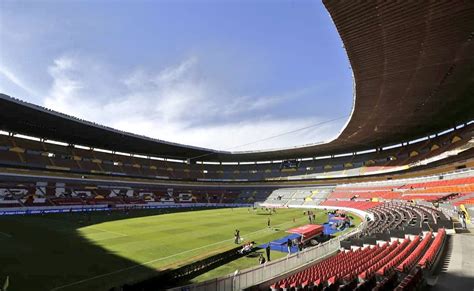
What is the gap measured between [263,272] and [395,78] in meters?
19.8

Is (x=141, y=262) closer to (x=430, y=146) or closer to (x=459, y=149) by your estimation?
(x=459, y=149)

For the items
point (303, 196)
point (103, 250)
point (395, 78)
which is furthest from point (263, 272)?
point (303, 196)

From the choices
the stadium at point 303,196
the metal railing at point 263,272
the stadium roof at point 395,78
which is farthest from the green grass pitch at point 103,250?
the stadium roof at point 395,78

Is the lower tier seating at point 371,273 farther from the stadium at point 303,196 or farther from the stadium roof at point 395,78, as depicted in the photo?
the stadium roof at point 395,78

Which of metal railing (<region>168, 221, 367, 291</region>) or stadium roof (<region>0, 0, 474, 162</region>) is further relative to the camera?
stadium roof (<region>0, 0, 474, 162</region>)

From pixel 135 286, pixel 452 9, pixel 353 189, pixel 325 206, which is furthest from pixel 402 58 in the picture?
pixel 353 189

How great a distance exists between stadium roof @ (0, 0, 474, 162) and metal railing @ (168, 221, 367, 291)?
508 inches

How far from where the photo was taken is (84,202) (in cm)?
4778

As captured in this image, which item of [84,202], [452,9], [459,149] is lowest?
[84,202]

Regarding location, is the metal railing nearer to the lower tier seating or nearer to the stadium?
the stadium

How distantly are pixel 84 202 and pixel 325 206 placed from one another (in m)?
41.6

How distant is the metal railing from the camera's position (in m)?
10.0

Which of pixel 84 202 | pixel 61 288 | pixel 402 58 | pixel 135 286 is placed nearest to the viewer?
pixel 135 286

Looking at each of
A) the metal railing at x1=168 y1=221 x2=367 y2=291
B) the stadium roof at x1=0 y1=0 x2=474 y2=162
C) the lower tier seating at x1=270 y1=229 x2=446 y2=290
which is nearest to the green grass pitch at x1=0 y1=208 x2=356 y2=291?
the metal railing at x1=168 y1=221 x2=367 y2=291
